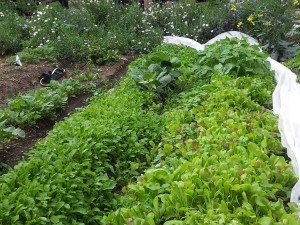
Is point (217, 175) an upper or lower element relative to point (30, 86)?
upper

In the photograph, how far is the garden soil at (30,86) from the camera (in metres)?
4.36

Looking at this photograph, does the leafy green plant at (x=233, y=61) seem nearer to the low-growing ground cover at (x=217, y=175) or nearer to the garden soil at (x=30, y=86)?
the low-growing ground cover at (x=217, y=175)

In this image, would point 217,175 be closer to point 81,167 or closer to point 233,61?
point 81,167

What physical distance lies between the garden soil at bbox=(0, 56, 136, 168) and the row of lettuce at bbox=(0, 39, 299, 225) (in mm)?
577

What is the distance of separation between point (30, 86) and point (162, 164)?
385 centimetres

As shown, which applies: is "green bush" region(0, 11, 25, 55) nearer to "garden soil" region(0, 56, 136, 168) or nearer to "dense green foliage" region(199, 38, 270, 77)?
"garden soil" region(0, 56, 136, 168)

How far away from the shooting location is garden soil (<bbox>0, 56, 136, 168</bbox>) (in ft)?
Result: 14.3

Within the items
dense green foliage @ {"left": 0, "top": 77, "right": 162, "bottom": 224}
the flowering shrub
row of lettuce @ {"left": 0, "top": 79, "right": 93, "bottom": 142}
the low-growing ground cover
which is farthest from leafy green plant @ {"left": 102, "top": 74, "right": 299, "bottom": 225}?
the flowering shrub

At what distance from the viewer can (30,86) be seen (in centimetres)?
666

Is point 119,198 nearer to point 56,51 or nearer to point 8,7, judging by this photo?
point 56,51

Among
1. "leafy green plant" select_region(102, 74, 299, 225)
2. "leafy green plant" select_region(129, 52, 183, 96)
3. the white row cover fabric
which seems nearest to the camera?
"leafy green plant" select_region(102, 74, 299, 225)

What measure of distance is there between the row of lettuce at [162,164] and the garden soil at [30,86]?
1.89ft

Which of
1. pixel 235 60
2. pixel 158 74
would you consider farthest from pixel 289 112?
pixel 158 74

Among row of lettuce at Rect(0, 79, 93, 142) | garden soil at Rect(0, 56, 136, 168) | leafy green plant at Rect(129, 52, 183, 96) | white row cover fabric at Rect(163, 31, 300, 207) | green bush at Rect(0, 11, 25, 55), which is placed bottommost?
green bush at Rect(0, 11, 25, 55)
